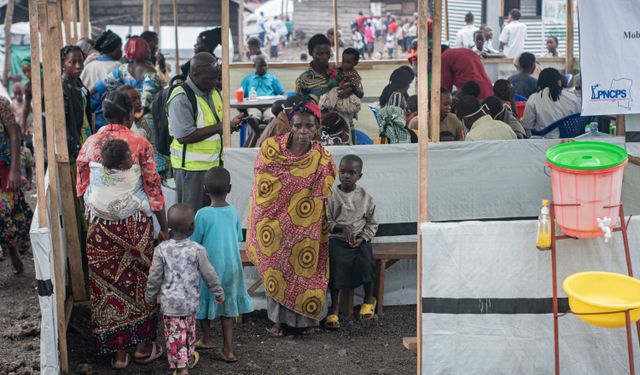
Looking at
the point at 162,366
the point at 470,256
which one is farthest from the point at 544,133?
the point at 162,366

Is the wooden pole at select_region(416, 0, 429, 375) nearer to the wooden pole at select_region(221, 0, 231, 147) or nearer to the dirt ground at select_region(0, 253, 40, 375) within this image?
the wooden pole at select_region(221, 0, 231, 147)

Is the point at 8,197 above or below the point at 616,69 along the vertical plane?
below

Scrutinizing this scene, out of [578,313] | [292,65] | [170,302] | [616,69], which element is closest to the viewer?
[578,313]

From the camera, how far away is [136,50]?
918cm

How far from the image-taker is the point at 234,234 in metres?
6.00

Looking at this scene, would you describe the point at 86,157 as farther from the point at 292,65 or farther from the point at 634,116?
the point at 292,65

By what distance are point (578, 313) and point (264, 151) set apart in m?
2.61

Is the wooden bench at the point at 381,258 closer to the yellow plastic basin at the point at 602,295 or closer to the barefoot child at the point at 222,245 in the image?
the barefoot child at the point at 222,245

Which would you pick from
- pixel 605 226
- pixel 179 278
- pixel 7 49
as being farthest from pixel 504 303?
pixel 7 49

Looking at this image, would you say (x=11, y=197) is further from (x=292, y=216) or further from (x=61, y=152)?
(x=292, y=216)

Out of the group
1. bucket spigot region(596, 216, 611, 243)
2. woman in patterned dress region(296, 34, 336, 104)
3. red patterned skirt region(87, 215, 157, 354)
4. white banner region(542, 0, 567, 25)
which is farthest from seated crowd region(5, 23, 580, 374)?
white banner region(542, 0, 567, 25)

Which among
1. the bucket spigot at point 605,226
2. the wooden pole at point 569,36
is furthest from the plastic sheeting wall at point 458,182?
the wooden pole at point 569,36

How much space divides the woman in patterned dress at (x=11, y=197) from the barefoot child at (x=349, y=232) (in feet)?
9.02

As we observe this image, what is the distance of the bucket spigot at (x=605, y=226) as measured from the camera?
16.4ft
